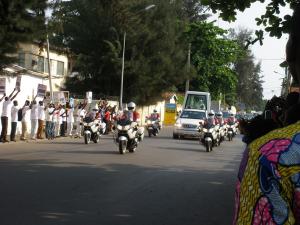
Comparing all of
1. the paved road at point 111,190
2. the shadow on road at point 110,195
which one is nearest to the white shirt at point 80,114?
the paved road at point 111,190

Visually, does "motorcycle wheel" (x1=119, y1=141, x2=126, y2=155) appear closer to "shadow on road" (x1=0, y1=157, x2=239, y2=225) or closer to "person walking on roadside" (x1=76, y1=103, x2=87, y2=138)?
"shadow on road" (x1=0, y1=157, x2=239, y2=225)

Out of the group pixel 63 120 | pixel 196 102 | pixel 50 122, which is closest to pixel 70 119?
pixel 63 120

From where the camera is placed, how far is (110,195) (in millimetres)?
9961

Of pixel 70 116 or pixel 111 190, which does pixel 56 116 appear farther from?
pixel 111 190

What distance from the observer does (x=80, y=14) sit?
4994cm

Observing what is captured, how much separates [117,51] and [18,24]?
28.1 m

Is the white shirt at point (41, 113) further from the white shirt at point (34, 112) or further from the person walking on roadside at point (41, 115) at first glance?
the white shirt at point (34, 112)

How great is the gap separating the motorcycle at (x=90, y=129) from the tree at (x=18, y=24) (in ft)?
14.3

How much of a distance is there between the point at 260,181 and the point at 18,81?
873 inches

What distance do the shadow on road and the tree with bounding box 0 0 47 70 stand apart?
18.9 ft

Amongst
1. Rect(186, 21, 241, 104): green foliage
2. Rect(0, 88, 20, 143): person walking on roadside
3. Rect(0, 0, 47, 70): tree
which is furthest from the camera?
Rect(186, 21, 241, 104): green foliage

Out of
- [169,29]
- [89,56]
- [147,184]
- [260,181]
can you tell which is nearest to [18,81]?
[147,184]

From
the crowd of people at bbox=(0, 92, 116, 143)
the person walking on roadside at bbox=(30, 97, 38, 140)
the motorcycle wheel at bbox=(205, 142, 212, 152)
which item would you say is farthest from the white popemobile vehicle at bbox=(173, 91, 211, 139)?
the person walking on roadside at bbox=(30, 97, 38, 140)

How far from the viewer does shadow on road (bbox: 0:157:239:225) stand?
799cm
